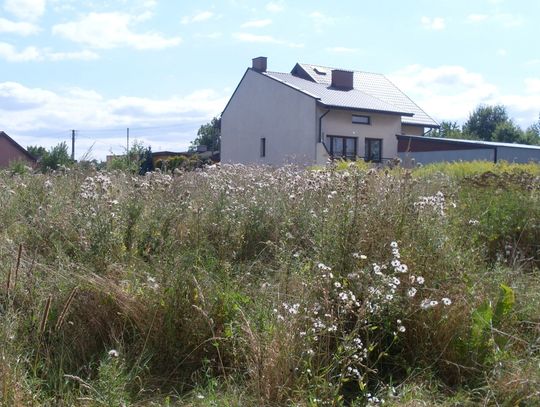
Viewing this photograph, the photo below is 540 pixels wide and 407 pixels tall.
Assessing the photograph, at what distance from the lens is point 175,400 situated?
3.95m

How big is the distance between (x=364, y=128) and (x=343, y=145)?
1.53 metres

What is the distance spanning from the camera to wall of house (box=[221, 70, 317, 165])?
34.4m

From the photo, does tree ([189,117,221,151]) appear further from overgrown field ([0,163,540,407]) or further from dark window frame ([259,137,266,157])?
overgrown field ([0,163,540,407])

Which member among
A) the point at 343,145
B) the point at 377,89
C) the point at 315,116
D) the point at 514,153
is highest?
the point at 377,89

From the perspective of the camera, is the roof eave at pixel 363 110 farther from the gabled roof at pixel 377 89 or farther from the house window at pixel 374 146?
the house window at pixel 374 146

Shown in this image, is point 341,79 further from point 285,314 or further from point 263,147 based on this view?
point 285,314

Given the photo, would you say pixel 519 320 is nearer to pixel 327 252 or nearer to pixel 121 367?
pixel 327 252

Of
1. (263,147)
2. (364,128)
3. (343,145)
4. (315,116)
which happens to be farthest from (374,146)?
(263,147)

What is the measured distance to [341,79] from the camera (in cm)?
3781

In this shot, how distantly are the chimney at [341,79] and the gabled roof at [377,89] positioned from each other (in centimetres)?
43

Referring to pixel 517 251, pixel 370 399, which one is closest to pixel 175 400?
pixel 370 399

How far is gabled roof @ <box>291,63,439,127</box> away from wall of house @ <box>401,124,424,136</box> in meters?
0.60

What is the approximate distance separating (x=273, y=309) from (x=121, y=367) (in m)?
0.91

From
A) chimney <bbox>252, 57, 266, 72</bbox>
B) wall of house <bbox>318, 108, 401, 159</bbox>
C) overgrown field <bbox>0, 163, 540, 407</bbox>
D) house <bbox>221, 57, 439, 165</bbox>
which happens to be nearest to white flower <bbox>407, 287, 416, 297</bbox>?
overgrown field <bbox>0, 163, 540, 407</bbox>
